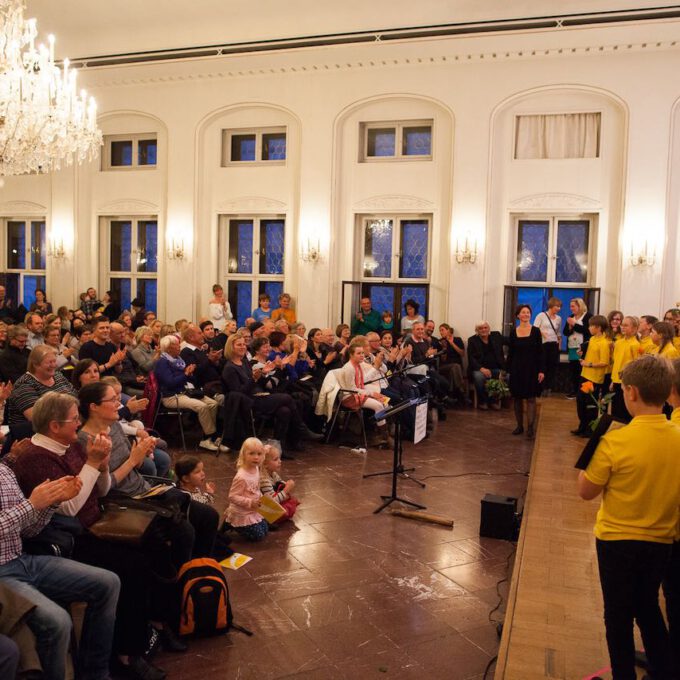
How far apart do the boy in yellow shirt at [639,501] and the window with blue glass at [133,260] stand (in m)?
12.9

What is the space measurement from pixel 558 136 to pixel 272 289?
604 centimetres

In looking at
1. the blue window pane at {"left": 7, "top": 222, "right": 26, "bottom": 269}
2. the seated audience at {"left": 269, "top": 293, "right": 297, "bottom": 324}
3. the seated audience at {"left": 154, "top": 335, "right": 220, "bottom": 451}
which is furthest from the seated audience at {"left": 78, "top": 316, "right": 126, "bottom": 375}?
the blue window pane at {"left": 7, "top": 222, "right": 26, "bottom": 269}

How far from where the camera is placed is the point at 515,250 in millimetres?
12789

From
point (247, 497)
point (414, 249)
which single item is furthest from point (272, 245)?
point (247, 497)

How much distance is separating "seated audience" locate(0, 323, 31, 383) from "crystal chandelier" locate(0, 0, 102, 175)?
2862 mm

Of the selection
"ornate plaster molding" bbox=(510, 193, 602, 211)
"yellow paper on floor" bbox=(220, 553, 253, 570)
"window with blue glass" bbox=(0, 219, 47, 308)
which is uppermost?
"ornate plaster molding" bbox=(510, 193, 602, 211)

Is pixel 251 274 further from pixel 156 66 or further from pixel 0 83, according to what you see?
pixel 0 83

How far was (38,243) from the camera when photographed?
15.5m

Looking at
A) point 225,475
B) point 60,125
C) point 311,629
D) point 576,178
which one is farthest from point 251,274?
point 311,629

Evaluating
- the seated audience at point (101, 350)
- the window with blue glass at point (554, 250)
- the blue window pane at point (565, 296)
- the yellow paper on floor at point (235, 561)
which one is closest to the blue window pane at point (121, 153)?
the seated audience at point (101, 350)

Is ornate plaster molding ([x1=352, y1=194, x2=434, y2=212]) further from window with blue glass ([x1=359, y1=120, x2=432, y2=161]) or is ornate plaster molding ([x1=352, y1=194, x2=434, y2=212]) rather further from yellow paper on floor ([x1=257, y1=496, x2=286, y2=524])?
yellow paper on floor ([x1=257, y1=496, x2=286, y2=524])

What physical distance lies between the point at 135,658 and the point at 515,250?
10.7 meters

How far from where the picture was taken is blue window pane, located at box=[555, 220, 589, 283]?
12.5m

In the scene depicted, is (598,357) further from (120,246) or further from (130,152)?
(130,152)
